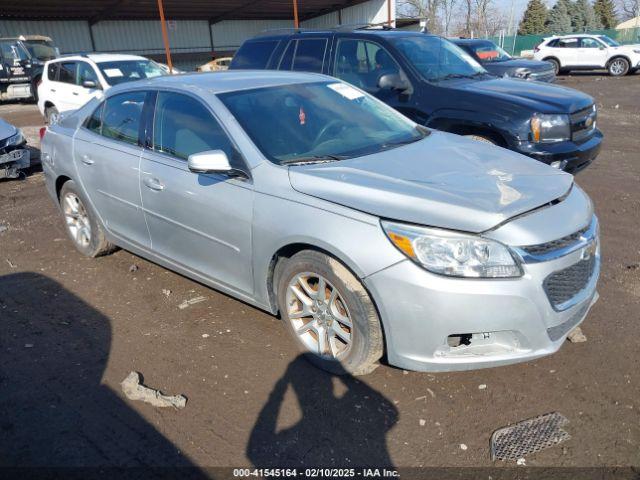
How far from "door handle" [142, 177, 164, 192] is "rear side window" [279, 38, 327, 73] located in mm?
3759

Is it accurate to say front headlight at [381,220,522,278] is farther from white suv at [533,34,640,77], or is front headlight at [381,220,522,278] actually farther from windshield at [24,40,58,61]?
white suv at [533,34,640,77]

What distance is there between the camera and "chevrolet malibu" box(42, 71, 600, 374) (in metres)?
2.72

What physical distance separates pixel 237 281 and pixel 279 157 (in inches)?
34.2

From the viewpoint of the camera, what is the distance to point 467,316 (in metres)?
2.69

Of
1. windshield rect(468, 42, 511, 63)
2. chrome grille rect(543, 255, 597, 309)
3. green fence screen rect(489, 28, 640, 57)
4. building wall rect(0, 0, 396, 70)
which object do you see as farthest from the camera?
green fence screen rect(489, 28, 640, 57)

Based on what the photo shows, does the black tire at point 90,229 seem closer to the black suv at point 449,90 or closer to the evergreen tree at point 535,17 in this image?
the black suv at point 449,90

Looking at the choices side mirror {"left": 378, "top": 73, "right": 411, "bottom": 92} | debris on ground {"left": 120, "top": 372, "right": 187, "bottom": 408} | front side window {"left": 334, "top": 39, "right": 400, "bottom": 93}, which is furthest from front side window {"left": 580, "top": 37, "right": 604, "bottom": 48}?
debris on ground {"left": 120, "top": 372, "right": 187, "bottom": 408}

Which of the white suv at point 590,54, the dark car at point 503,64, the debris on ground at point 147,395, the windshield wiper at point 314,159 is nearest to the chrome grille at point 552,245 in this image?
the windshield wiper at point 314,159

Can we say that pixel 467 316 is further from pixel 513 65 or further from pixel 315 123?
pixel 513 65

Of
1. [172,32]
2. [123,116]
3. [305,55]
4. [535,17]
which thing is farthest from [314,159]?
[535,17]

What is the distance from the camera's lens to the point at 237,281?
361 centimetres

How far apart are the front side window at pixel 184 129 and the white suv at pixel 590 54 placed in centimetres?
2427

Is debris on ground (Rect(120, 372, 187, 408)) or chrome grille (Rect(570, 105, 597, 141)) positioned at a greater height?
chrome grille (Rect(570, 105, 597, 141))

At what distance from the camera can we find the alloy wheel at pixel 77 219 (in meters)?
5.13
